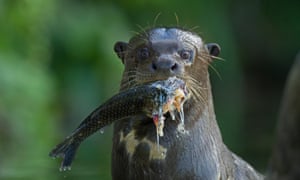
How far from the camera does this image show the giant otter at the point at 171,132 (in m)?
5.46

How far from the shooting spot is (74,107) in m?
10.6

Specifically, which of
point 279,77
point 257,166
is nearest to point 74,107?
point 257,166

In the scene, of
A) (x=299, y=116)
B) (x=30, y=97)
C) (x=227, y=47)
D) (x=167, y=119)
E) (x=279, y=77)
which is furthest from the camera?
(x=279, y=77)

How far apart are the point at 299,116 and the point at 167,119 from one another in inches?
22.9

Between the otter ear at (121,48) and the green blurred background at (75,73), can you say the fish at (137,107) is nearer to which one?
the otter ear at (121,48)

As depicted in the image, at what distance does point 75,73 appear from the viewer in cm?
1076

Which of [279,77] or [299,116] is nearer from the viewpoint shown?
[299,116]

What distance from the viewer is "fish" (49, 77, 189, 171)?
5203 mm

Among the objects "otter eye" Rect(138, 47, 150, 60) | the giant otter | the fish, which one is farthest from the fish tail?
"otter eye" Rect(138, 47, 150, 60)

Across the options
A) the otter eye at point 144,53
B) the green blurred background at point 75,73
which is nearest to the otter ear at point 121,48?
the otter eye at point 144,53

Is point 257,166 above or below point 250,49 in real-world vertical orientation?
below

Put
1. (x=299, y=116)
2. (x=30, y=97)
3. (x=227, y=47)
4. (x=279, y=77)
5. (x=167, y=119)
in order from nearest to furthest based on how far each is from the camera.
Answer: (x=299, y=116) → (x=167, y=119) → (x=30, y=97) → (x=227, y=47) → (x=279, y=77)

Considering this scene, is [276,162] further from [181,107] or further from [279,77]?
[279,77]

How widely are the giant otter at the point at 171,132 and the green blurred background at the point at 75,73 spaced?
1976mm
